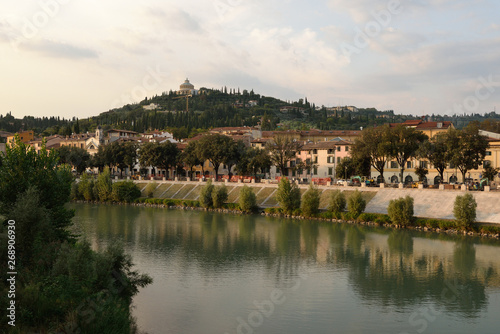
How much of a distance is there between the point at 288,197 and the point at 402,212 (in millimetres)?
15208

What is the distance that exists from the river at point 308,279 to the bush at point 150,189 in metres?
27.6

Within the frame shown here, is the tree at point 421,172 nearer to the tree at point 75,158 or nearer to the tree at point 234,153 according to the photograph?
the tree at point 234,153

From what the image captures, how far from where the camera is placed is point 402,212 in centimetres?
5166

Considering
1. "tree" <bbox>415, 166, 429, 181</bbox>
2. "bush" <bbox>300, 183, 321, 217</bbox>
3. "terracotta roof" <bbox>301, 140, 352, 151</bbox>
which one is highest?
"terracotta roof" <bbox>301, 140, 352, 151</bbox>

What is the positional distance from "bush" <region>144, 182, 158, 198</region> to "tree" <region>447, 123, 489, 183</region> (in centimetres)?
4805

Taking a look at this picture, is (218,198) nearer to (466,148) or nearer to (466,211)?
(466,211)

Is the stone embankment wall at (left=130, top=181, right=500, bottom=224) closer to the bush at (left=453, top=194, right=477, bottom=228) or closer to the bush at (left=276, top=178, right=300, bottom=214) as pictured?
the bush at (left=453, top=194, right=477, bottom=228)

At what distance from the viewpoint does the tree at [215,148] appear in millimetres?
83750

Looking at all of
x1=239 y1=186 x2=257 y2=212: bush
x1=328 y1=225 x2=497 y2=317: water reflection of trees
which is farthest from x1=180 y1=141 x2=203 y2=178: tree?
x1=328 y1=225 x2=497 y2=317: water reflection of trees

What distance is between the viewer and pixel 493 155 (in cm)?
7469

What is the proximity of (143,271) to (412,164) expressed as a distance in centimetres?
6052

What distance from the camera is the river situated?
2425 centimetres

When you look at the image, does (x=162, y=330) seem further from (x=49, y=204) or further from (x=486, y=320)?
(x=486, y=320)

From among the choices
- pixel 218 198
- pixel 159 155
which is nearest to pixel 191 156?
pixel 159 155
